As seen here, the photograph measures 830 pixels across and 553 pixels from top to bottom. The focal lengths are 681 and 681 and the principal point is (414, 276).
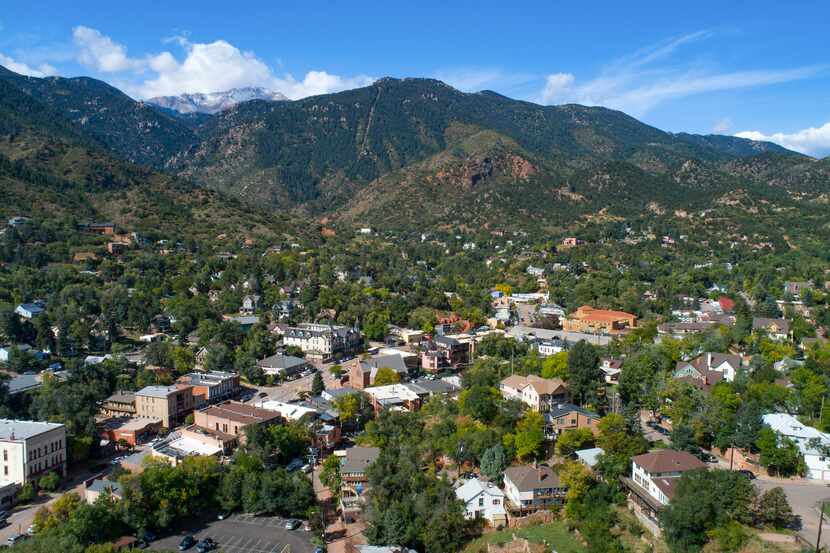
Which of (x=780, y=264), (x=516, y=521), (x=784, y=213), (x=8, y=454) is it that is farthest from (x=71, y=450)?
(x=784, y=213)

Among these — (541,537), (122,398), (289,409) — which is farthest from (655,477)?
(122,398)

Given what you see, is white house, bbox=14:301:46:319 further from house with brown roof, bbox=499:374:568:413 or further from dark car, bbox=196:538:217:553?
house with brown roof, bbox=499:374:568:413

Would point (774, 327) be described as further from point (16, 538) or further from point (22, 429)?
point (16, 538)

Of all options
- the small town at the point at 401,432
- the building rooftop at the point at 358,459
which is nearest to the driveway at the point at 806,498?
the small town at the point at 401,432

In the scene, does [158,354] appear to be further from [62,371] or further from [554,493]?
[554,493]

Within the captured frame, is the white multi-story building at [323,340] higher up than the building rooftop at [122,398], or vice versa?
the white multi-story building at [323,340]

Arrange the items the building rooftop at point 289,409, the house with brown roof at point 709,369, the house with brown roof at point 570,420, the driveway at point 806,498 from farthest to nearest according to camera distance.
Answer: the house with brown roof at point 709,369 < the building rooftop at point 289,409 < the house with brown roof at point 570,420 < the driveway at point 806,498

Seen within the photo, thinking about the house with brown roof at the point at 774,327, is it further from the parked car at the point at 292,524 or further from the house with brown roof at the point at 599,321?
the parked car at the point at 292,524
